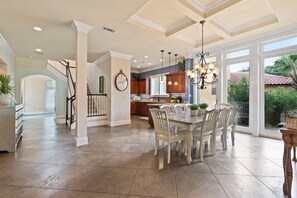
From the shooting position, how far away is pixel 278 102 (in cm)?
433

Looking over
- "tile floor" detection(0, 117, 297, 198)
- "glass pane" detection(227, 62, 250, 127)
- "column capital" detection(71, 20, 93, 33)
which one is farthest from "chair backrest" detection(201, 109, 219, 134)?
"column capital" detection(71, 20, 93, 33)

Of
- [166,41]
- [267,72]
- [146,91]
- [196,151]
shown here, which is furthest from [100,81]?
[267,72]

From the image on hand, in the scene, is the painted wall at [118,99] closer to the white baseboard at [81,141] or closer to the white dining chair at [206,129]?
the white baseboard at [81,141]

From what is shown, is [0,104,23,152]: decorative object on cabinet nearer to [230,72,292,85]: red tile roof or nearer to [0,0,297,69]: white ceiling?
[0,0,297,69]: white ceiling

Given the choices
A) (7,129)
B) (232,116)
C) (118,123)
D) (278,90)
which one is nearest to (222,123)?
(232,116)

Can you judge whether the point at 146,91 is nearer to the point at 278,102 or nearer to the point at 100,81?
the point at 100,81

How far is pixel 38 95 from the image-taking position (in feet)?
34.2

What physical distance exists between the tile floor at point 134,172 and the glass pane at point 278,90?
3.56 feet

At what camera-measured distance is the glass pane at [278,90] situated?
4.09m

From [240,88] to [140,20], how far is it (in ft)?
12.6

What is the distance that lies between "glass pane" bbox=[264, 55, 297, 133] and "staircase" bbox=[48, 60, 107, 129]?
18.5ft

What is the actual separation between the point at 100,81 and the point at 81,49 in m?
3.61

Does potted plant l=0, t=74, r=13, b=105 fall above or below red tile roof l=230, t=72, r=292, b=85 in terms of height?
→ below

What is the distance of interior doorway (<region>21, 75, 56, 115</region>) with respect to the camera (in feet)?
32.9
